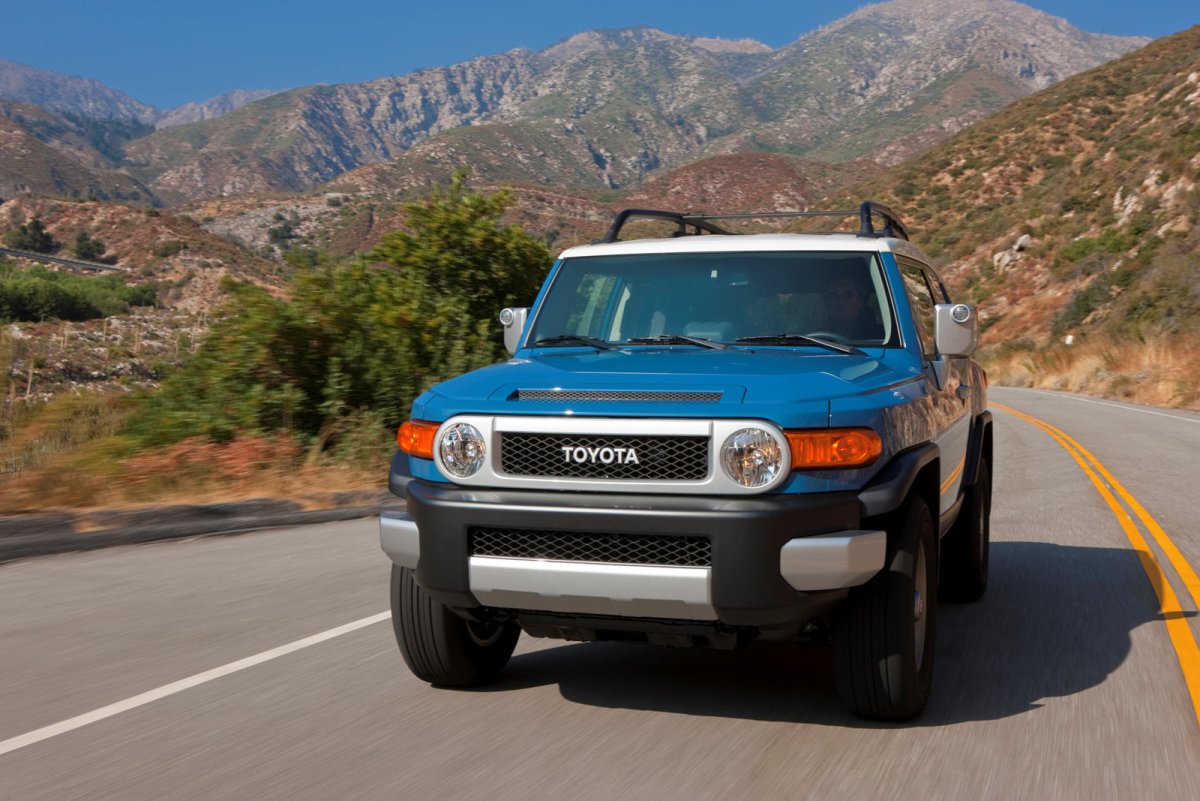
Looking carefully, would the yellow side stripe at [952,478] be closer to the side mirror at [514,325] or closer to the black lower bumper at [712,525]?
the black lower bumper at [712,525]

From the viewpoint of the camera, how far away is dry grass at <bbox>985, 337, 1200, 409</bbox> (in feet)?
96.4

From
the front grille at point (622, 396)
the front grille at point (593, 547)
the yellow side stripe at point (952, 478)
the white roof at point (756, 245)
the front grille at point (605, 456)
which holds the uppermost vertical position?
the white roof at point (756, 245)

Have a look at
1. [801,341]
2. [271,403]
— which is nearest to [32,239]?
[271,403]

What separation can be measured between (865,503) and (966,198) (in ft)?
237

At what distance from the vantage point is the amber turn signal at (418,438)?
445cm

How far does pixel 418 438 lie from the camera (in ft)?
14.8

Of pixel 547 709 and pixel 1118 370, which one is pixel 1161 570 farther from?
pixel 1118 370

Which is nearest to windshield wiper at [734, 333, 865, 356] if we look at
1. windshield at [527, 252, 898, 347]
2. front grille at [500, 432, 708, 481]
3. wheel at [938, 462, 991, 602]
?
windshield at [527, 252, 898, 347]


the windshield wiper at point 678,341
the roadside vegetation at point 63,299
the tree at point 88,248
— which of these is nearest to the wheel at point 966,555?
the windshield wiper at point 678,341

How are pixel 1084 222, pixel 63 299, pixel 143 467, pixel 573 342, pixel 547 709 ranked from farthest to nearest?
pixel 1084 222 → pixel 63 299 → pixel 143 467 → pixel 573 342 → pixel 547 709

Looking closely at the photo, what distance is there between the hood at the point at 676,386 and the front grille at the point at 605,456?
0.09 meters

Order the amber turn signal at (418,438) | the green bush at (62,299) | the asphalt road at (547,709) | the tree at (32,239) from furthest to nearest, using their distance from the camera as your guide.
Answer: the tree at (32,239) → the green bush at (62,299) → the amber turn signal at (418,438) → the asphalt road at (547,709)

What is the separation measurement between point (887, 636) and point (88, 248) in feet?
378

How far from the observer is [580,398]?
13.9 feet
